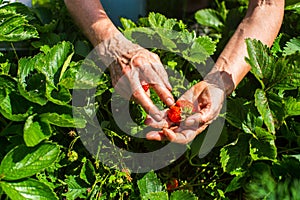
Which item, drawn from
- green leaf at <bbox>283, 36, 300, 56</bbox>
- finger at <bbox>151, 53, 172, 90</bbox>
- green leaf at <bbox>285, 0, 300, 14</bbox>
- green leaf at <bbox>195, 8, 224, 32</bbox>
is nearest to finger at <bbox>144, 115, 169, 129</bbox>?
finger at <bbox>151, 53, 172, 90</bbox>

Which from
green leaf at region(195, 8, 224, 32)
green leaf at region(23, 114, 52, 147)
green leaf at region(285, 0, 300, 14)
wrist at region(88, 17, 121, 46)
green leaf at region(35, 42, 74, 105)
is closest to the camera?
green leaf at region(23, 114, 52, 147)

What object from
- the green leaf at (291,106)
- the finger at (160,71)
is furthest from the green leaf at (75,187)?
the green leaf at (291,106)

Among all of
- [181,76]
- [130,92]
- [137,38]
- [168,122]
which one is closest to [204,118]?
[168,122]

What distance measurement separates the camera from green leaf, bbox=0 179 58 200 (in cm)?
128

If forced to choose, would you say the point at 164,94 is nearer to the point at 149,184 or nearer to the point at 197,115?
the point at 197,115

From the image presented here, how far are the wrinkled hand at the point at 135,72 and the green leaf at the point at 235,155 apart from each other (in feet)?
0.66

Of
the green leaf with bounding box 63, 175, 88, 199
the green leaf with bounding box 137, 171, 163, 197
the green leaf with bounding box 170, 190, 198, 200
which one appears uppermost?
the green leaf with bounding box 63, 175, 88, 199

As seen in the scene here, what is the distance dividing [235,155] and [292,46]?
42 cm

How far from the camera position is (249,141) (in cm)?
145

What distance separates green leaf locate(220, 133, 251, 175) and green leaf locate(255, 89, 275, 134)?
0.39 ft

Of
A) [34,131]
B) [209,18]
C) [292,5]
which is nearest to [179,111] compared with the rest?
[34,131]

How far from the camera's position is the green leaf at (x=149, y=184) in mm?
1454

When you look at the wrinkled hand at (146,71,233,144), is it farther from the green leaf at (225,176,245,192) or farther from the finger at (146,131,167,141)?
the green leaf at (225,176,245,192)

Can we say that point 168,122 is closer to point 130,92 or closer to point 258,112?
point 130,92
